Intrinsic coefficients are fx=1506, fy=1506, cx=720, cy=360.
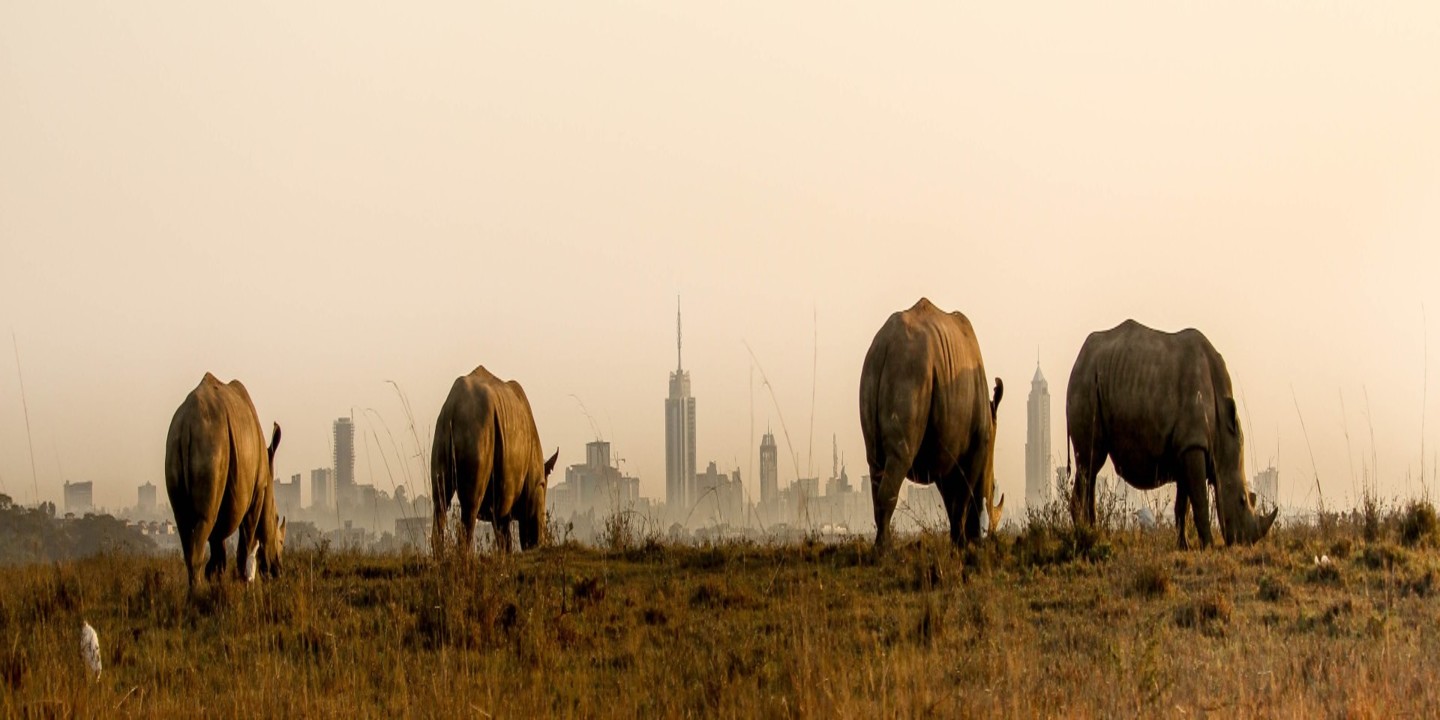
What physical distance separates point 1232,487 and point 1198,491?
1.05 ft

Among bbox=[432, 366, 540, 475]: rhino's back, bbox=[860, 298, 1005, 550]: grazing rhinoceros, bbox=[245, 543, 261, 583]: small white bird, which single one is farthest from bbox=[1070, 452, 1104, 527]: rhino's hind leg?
bbox=[245, 543, 261, 583]: small white bird

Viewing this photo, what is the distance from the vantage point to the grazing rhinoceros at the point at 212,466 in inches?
521

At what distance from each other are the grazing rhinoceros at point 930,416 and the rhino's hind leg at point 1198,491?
5.86ft

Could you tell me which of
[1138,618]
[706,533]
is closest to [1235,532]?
[1138,618]

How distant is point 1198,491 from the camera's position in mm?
13508

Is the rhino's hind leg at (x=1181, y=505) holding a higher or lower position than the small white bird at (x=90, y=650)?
higher

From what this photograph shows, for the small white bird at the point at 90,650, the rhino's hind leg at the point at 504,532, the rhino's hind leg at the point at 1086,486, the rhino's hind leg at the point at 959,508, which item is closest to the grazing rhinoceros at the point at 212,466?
the rhino's hind leg at the point at 504,532

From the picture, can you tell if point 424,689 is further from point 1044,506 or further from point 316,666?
Answer: point 1044,506

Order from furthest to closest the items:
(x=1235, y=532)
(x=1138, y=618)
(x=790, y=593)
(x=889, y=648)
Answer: (x=1235, y=532), (x=790, y=593), (x=1138, y=618), (x=889, y=648)

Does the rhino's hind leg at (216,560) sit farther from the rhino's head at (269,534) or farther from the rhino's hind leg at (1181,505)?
the rhino's hind leg at (1181,505)

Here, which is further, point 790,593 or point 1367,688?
point 790,593

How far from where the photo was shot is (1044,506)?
45.0ft

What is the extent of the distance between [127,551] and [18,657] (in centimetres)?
952

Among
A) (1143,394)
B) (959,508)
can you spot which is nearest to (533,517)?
(959,508)
